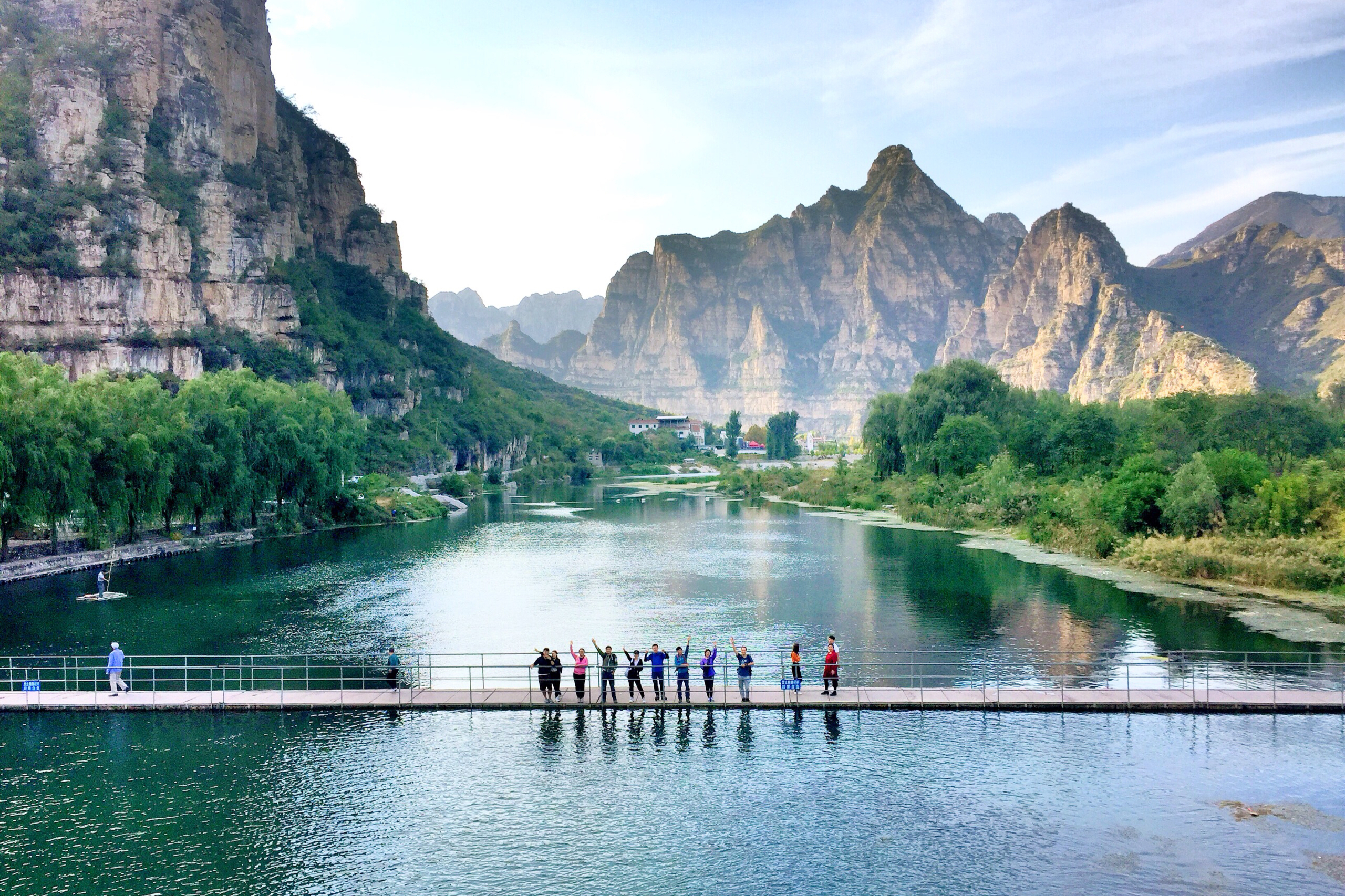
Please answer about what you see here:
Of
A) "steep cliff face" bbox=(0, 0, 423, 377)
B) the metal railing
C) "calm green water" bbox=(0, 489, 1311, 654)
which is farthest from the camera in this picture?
"steep cliff face" bbox=(0, 0, 423, 377)

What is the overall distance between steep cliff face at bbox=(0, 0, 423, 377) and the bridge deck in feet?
286

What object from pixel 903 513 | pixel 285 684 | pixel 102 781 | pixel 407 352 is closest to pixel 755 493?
pixel 903 513

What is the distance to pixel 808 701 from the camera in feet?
95.1

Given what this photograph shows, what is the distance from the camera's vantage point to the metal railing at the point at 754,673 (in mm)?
31250

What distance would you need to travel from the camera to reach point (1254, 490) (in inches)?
2137

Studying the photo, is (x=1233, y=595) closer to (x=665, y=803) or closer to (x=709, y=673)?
(x=709, y=673)

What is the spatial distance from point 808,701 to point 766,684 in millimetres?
3795

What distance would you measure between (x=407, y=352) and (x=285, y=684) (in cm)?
15807

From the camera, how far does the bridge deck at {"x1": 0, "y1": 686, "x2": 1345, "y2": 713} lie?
28.6 metres

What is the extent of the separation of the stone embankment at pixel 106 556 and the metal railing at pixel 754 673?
2130 centimetres

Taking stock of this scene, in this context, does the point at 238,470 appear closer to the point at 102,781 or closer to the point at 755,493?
the point at 102,781

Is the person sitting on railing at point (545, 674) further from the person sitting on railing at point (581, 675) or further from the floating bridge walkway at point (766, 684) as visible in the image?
the person sitting on railing at point (581, 675)

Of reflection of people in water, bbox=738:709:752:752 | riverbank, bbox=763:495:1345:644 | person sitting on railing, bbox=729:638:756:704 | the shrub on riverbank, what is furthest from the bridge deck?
the shrub on riverbank

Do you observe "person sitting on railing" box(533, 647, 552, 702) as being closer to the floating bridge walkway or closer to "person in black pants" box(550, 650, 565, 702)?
"person in black pants" box(550, 650, 565, 702)
